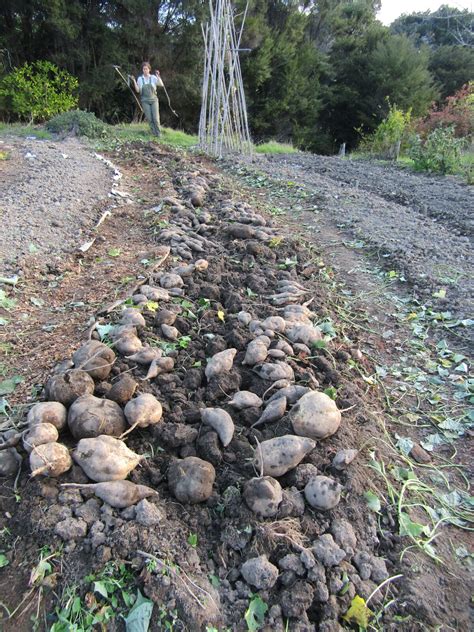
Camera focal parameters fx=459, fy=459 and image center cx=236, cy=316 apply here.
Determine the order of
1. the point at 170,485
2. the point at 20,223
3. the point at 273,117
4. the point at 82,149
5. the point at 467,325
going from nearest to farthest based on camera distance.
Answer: the point at 170,485, the point at 467,325, the point at 20,223, the point at 82,149, the point at 273,117

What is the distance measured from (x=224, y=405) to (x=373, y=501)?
2.34 ft

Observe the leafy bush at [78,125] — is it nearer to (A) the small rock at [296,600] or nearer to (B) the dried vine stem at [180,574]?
(B) the dried vine stem at [180,574]

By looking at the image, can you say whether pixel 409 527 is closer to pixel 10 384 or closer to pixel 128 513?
pixel 128 513

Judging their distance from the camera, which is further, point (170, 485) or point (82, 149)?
point (82, 149)

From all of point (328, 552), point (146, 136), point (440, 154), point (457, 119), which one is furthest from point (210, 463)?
point (457, 119)

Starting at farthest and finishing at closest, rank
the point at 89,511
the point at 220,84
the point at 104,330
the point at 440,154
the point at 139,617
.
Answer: the point at 440,154
the point at 220,84
the point at 104,330
the point at 89,511
the point at 139,617

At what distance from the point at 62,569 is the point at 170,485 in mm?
423

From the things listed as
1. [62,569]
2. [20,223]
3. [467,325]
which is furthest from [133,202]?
[62,569]

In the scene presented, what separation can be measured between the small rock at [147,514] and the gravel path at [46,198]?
2.25m

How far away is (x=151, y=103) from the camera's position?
30.0ft

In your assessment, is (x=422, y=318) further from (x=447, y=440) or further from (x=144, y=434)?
(x=144, y=434)

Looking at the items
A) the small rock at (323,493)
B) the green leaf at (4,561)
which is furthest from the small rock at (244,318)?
the green leaf at (4,561)

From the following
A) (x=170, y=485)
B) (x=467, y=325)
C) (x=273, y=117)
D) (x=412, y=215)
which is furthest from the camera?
(x=273, y=117)

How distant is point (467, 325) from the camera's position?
3.02m
